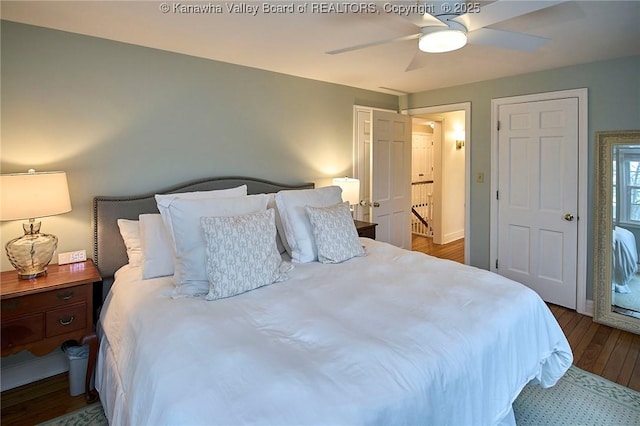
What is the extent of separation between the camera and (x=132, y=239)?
97.5 inches

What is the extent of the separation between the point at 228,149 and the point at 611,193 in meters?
3.41

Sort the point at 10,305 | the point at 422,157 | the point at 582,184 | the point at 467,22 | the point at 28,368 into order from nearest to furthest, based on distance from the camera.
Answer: the point at 467,22 → the point at 10,305 → the point at 28,368 → the point at 582,184 → the point at 422,157

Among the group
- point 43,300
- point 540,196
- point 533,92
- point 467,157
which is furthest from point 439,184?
point 43,300

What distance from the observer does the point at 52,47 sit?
2.38 meters

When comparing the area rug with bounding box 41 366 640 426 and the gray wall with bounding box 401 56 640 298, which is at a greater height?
the gray wall with bounding box 401 56 640 298

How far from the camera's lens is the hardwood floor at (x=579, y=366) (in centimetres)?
216

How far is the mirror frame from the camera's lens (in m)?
3.16

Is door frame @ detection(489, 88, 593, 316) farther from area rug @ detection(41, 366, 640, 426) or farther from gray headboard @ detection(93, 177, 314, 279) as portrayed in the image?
gray headboard @ detection(93, 177, 314, 279)

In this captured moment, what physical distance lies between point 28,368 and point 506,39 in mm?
3616

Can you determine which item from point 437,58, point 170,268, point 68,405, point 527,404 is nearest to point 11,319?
→ point 68,405

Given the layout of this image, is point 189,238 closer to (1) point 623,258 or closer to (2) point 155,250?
(2) point 155,250

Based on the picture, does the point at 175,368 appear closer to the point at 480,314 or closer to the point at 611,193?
the point at 480,314

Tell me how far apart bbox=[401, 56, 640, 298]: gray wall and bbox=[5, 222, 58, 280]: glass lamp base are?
3.98 metres

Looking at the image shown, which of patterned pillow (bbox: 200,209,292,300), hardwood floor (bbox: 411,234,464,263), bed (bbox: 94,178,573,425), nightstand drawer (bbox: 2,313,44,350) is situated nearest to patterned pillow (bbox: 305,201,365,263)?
bed (bbox: 94,178,573,425)
